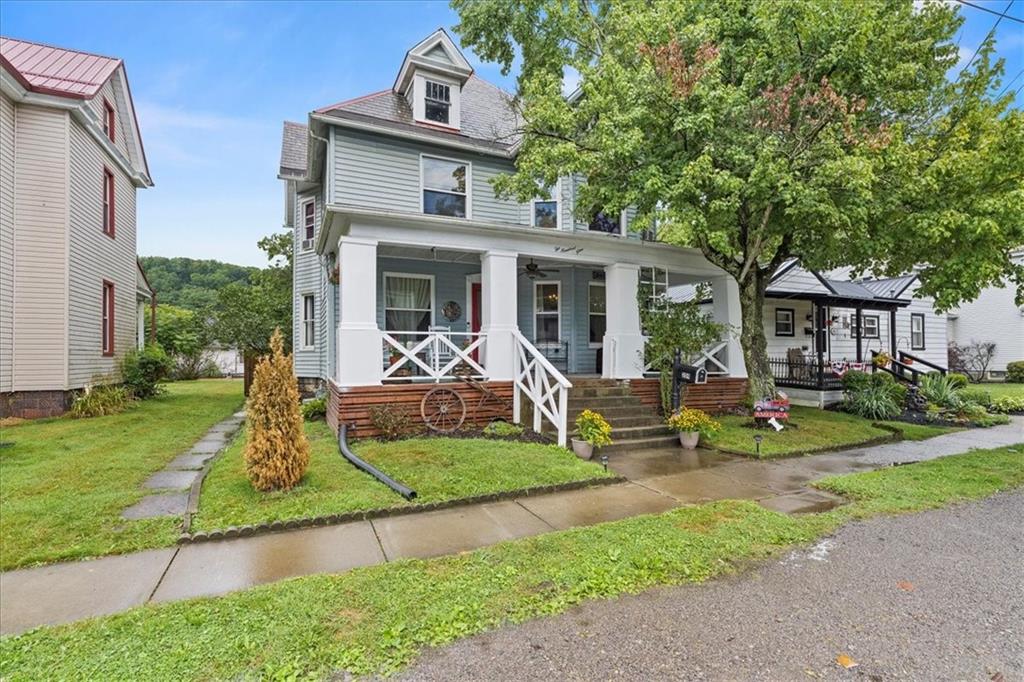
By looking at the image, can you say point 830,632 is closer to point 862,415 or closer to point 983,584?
point 983,584

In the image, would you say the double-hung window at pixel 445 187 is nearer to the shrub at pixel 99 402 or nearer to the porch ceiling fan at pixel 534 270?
the porch ceiling fan at pixel 534 270

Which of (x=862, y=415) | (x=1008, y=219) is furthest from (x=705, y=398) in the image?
(x=1008, y=219)

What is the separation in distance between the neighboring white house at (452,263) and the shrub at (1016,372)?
16.6 meters

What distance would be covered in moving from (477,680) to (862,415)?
41.6 ft

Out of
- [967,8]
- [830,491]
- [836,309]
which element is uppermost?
[967,8]

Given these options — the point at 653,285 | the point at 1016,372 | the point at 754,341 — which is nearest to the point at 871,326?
the point at 1016,372

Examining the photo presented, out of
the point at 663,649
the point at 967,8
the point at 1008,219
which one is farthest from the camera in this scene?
the point at 967,8

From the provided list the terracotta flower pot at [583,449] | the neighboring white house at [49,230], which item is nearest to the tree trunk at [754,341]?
the terracotta flower pot at [583,449]

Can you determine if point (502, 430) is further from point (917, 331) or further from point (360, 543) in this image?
point (917, 331)

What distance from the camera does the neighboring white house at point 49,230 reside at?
1038 cm

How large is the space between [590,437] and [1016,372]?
22.1m

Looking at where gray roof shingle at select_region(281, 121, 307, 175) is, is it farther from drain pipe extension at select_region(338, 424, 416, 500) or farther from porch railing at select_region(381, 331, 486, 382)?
drain pipe extension at select_region(338, 424, 416, 500)

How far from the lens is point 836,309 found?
55.9ft

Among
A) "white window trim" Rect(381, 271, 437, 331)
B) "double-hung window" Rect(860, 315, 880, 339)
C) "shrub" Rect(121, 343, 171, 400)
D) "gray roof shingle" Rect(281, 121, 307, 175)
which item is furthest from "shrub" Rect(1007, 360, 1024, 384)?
"shrub" Rect(121, 343, 171, 400)
